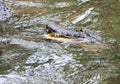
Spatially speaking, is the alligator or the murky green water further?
the alligator

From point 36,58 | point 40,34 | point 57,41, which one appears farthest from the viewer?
point 40,34

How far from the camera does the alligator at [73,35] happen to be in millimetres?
7540

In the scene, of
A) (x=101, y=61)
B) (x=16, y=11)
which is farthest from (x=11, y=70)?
(x=16, y=11)

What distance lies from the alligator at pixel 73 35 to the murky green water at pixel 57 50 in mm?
193

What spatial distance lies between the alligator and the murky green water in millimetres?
193

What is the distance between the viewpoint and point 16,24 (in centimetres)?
892

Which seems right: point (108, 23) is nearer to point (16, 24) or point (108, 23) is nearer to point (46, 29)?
point (46, 29)

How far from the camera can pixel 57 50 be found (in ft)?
23.1

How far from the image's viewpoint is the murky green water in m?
5.89

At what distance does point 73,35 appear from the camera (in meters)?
7.68

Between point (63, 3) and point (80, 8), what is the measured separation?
2.36 feet

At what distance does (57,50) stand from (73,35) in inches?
29.5

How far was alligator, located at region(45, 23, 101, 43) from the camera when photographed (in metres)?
7.54

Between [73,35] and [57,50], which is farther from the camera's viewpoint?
[73,35]
